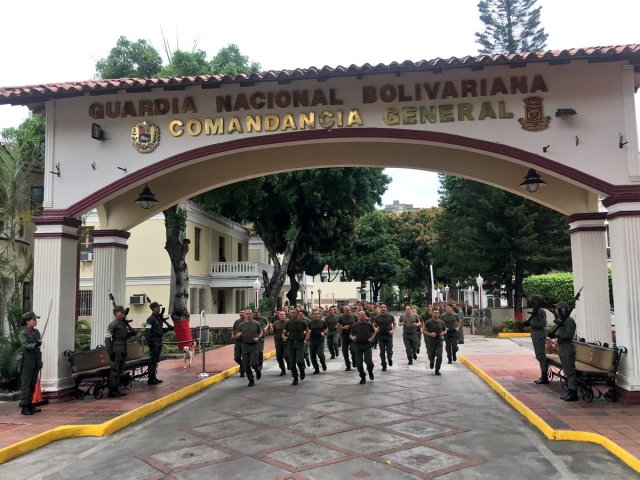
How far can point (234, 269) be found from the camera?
3019 cm

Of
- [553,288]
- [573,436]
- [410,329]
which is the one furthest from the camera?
[553,288]

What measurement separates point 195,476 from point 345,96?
672cm

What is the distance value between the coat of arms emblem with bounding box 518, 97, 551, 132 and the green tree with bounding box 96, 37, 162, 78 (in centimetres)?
1485

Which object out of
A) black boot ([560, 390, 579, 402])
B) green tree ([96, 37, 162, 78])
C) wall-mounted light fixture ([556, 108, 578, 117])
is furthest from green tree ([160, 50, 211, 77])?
black boot ([560, 390, 579, 402])

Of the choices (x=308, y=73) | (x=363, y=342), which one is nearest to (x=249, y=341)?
(x=363, y=342)

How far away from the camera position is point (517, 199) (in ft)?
90.2

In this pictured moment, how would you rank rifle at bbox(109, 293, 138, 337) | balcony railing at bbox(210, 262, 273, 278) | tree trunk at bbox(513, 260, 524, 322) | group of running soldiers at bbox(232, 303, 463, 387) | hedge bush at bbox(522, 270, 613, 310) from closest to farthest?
1. rifle at bbox(109, 293, 138, 337)
2. group of running soldiers at bbox(232, 303, 463, 387)
3. hedge bush at bbox(522, 270, 613, 310)
4. tree trunk at bbox(513, 260, 524, 322)
5. balcony railing at bbox(210, 262, 273, 278)

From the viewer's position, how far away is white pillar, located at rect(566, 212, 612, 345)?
10539 mm

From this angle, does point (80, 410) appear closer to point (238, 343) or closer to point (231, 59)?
point (238, 343)

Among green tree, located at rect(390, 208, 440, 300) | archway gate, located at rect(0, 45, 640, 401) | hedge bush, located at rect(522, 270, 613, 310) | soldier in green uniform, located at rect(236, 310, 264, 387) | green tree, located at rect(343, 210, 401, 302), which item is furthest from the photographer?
green tree, located at rect(390, 208, 440, 300)

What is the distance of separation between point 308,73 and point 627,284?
6.28 meters

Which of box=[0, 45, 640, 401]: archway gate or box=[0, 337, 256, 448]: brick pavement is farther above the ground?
box=[0, 45, 640, 401]: archway gate

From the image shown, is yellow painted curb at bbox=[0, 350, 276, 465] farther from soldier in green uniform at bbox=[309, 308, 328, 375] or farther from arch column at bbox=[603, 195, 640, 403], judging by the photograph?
arch column at bbox=[603, 195, 640, 403]

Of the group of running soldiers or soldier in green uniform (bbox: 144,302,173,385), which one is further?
the group of running soldiers
